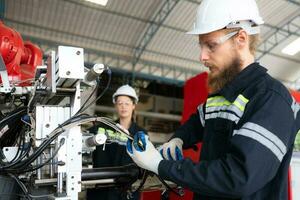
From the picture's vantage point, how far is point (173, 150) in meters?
1.60

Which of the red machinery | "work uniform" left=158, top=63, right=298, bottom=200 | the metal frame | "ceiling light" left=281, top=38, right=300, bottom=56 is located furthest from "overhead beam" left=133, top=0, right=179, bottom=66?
"work uniform" left=158, top=63, right=298, bottom=200

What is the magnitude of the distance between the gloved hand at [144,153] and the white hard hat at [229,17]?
0.55 m

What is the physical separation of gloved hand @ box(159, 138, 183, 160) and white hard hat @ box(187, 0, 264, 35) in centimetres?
59

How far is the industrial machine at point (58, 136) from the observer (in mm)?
1286

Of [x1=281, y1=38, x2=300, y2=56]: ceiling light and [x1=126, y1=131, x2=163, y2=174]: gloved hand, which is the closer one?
[x1=126, y1=131, x2=163, y2=174]: gloved hand

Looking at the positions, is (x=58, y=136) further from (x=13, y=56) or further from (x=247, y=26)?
(x=13, y=56)

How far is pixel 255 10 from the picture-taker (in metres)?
1.45

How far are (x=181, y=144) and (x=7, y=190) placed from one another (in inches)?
36.5

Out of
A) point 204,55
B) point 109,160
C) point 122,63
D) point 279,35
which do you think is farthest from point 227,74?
point 279,35

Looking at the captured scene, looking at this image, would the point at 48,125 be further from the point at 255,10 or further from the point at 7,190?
the point at 255,10

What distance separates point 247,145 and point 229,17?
60cm

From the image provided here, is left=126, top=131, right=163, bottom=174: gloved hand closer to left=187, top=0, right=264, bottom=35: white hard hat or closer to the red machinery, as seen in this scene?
left=187, top=0, right=264, bottom=35: white hard hat

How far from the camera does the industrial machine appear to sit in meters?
1.29

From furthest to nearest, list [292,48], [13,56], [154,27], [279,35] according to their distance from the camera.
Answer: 1. [292,48]
2. [279,35]
3. [154,27]
4. [13,56]
